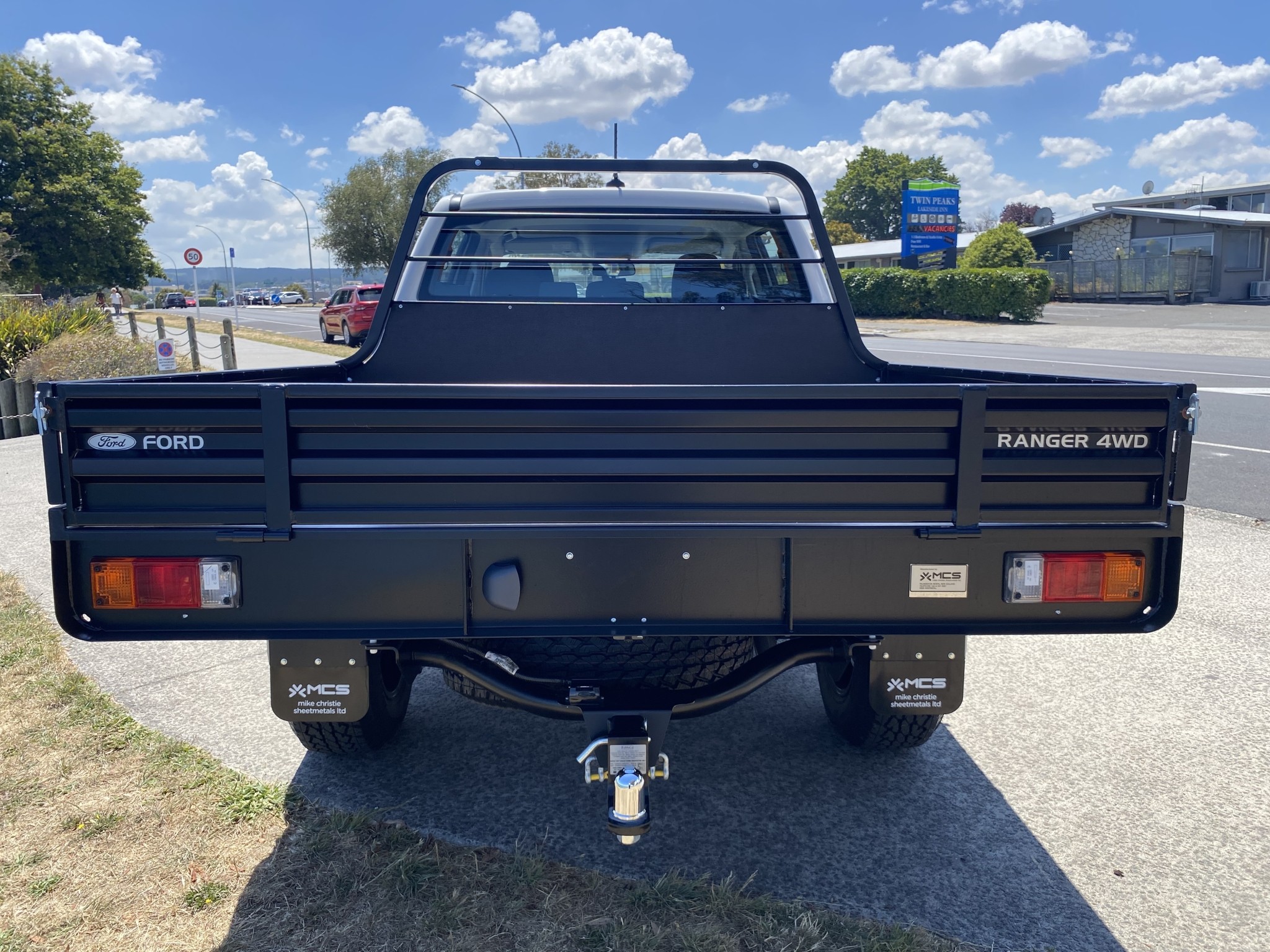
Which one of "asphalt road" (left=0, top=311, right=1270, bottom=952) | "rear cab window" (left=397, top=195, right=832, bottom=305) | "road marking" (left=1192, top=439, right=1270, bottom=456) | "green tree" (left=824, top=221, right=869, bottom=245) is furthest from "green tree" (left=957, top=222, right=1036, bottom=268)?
"green tree" (left=824, top=221, right=869, bottom=245)

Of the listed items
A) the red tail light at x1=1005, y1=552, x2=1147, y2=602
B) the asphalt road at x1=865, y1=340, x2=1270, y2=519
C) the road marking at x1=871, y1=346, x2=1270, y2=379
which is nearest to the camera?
the red tail light at x1=1005, y1=552, x2=1147, y2=602

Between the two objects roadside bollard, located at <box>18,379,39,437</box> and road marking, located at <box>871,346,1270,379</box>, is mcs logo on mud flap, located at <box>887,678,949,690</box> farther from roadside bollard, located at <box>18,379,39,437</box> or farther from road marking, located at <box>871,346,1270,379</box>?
road marking, located at <box>871,346,1270,379</box>

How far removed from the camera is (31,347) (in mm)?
13305

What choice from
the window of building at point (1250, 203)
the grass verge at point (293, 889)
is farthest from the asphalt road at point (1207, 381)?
the window of building at point (1250, 203)

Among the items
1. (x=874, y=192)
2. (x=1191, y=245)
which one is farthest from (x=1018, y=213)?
(x=1191, y=245)

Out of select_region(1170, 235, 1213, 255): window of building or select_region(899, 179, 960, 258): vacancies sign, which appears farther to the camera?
select_region(1170, 235, 1213, 255): window of building

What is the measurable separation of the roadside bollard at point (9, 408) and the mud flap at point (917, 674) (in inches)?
474

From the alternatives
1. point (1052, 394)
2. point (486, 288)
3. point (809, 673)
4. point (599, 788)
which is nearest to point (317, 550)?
point (599, 788)

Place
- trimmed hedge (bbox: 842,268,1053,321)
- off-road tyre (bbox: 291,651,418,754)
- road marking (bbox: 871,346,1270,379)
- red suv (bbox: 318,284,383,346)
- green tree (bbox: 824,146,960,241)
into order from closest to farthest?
off-road tyre (bbox: 291,651,418,754), road marking (bbox: 871,346,1270,379), red suv (bbox: 318,284,383,346), trimmed hedge (bbox: 842,268,1053,321), green tree (bbox: 824,146,960,241)

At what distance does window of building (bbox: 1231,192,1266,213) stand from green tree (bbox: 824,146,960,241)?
3982cm

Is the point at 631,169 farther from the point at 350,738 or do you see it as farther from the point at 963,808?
the point at 963,808

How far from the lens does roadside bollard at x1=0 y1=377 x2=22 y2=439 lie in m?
11.7

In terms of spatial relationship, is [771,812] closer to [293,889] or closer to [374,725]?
[374,725]

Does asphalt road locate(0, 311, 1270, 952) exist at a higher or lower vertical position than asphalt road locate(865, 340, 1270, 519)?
lower
